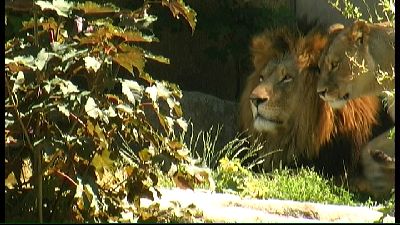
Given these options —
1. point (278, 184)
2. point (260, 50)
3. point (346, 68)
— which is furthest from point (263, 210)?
point (260, 50)

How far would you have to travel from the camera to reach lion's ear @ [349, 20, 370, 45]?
654cm

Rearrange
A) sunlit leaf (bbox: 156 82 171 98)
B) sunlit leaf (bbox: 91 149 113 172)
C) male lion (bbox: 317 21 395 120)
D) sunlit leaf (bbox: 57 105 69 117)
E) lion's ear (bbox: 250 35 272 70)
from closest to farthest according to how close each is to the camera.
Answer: sunlit leaf (bbox: 57 105 69 117)
sunlit leaf (bbox: 91 149 113 172)
sunlit leaf (bbox: 156 82 171 98)
male lion (bbox: 317 21 395 120)
lion's ear (bbox: 250 35 272 70)

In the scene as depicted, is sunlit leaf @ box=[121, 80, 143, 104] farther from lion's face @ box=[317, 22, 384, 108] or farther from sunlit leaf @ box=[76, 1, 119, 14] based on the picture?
lion's face @ box=[317, 22, 384, 108]

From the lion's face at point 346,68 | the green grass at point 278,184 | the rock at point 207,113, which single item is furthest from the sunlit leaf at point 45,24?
the rock at point 207,113

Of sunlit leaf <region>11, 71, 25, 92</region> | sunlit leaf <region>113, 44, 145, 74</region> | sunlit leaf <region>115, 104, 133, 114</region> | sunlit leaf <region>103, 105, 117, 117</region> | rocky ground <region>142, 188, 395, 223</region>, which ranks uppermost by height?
sunlit leaf <region>113, 44, 145, 74</region>

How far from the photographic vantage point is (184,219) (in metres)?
5.38

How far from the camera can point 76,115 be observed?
4961mm

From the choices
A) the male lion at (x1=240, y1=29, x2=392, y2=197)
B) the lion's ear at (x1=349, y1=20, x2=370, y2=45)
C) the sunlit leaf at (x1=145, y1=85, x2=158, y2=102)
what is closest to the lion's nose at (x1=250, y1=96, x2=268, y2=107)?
the male lion at (x1=240, y1=29, x2=392, y2=197)

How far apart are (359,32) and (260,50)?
127 centimetres

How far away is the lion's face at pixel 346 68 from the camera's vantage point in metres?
6.59

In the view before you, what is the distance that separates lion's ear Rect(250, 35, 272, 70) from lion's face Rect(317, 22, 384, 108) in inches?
26.7

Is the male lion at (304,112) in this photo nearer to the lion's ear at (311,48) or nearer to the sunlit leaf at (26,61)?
the lion's ear at (311,48)

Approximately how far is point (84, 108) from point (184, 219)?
34.8 inches
